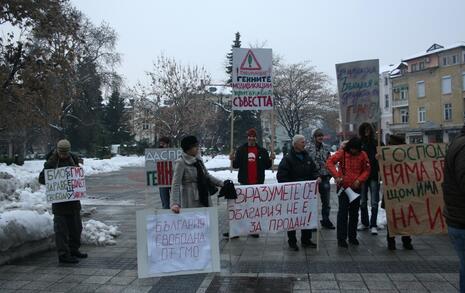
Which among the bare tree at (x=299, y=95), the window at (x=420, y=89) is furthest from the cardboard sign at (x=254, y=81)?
the window at (x=420, y=89)

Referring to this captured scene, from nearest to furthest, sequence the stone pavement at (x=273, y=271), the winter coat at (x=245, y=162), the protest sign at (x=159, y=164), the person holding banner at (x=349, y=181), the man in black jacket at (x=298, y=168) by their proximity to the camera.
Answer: the stone pavement at (x=273, y=271)
the person holding banner at (x=349, y=181)
the man in black jacket at (x=298, y=168)
the winter coat at (x=245, y=162)
the protest sign at (x=159, y=164)

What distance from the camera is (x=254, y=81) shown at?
9.50m

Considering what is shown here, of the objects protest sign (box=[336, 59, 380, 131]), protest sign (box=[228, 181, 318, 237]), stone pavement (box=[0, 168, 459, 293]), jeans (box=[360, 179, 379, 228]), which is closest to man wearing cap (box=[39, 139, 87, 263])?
stone pavement (box=[0, 168, 459, 293])

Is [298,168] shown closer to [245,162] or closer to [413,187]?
[245,162]

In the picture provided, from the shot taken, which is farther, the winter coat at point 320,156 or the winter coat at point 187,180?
the winter coat at point 320,156

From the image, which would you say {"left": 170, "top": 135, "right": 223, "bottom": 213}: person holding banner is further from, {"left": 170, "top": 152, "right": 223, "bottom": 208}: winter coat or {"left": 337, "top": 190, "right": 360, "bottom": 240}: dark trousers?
{"left": 337, "top": 190, "right": 360, "bottom": 240}: dark trousers

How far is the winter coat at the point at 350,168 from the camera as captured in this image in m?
8.09

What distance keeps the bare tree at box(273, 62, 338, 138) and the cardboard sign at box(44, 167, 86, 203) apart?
38.3 m

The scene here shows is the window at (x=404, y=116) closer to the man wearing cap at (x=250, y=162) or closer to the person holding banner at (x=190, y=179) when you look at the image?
the man wearing cap at (x=250, y=162)

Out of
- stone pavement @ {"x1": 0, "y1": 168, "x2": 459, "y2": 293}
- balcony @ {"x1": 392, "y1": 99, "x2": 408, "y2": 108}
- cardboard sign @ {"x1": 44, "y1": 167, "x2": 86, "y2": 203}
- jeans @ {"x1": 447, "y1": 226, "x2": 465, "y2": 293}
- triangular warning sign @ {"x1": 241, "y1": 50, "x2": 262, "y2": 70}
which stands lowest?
stone pavement @ {"x1": 0, "y1": 168, "x2": 459, "y2": 293}

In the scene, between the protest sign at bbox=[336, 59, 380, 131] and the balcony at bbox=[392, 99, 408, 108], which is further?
the balcony at bbox=[392, 99, 408, 108]

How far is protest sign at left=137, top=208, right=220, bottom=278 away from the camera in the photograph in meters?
5.75

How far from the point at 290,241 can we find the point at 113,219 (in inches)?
210

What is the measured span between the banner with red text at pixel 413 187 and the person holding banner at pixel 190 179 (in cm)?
306
